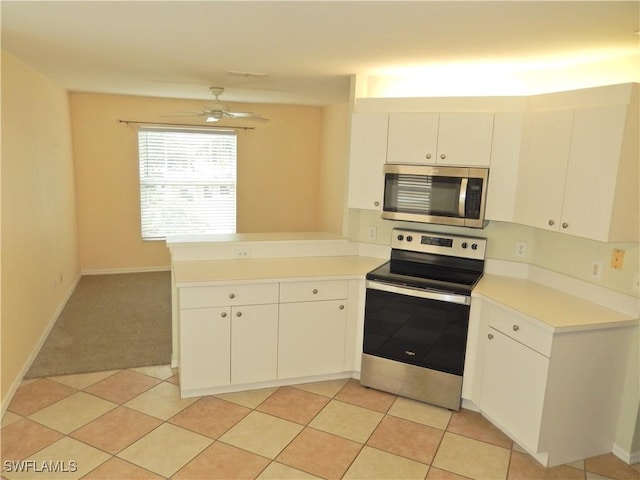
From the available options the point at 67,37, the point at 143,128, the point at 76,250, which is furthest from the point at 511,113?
the point at 76,250

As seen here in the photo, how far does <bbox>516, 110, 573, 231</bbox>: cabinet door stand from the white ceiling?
40cm

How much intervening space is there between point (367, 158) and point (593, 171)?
1526 mm

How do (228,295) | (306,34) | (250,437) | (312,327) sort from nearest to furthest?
(306,34) < (250,437) < (228,295) < (312,327)

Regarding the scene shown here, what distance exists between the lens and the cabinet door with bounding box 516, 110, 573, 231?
275 cm

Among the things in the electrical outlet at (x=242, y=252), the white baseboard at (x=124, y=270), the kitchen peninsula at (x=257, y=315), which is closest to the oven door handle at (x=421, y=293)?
the kitchen peninsula at (x=257, y=315)

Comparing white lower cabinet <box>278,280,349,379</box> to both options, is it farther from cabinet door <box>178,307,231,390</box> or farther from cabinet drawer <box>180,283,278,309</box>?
cabinet door <box>178,307,231,390</box>

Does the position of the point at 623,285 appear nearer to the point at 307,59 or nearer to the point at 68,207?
the point at 307,59

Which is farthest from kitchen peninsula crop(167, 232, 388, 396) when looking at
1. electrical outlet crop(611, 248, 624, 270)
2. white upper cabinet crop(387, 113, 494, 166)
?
electrical outlet crop(611, 248, 624, 270)

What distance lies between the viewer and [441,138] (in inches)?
128

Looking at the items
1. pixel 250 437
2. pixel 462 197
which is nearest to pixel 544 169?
pixel 462 197

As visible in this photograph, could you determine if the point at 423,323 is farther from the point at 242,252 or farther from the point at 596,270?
the point at 242,252

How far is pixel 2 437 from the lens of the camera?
2707 mm

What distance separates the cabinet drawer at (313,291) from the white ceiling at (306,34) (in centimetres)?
154

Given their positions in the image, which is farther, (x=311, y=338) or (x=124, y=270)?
(x=124, y=270)
